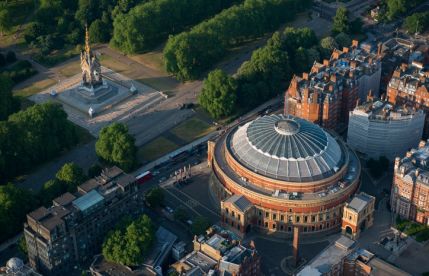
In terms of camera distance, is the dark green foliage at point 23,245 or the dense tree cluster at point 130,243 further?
the dark green foliage at point 23,245

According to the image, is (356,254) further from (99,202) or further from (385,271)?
(99,202)

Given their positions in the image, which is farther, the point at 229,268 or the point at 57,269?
the point at 57,269

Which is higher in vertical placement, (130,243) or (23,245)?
(130,243)

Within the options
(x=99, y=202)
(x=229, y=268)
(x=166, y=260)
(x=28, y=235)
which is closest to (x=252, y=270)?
(x=229, y=268)

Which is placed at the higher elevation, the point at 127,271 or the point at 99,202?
the point at 99,202

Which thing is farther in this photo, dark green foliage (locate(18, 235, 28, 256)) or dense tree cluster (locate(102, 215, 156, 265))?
dark green foliage (locate(18, 235, 28, 256))

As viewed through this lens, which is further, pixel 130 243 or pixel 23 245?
pixel 23 245

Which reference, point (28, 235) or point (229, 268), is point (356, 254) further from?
point (28, 235)
